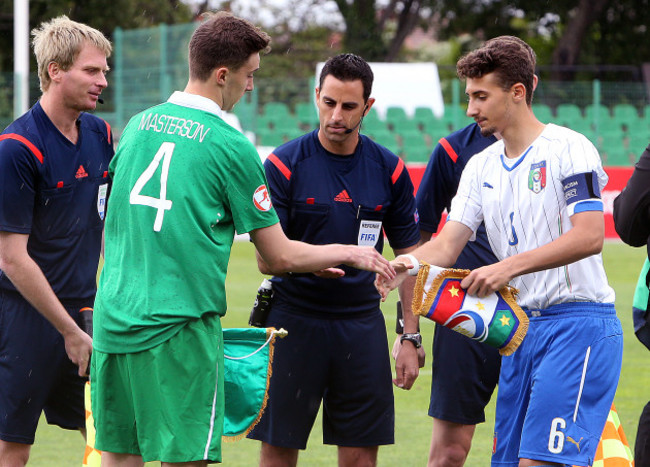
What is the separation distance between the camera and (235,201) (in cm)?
376

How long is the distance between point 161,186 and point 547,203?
159 centimetres

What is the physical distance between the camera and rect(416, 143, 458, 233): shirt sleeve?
5555mm

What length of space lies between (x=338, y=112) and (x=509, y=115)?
87 cm

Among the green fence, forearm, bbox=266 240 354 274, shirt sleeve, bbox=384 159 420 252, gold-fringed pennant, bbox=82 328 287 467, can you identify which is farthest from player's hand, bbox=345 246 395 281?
the green fence

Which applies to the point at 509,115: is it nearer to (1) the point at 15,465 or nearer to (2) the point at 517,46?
(2) the point at 517,46

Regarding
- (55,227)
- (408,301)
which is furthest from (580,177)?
(55,227)

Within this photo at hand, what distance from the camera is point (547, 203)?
4191mm

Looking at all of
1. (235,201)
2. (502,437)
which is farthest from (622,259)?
(235,201)

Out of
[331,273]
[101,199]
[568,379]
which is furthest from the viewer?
[101,199]

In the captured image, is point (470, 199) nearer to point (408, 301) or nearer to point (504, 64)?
point (504, 64)

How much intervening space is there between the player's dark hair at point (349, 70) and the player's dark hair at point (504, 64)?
1.99ft

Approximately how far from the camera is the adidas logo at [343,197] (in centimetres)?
488

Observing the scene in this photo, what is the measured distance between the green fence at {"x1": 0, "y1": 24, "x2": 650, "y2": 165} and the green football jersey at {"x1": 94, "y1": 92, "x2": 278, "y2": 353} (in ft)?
62.8

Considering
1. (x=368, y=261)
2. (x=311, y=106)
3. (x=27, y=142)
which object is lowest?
(x=368, y=261)
